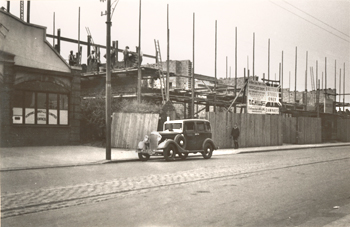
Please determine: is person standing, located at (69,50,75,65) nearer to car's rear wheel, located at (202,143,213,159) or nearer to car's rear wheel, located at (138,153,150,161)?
car's rear wheel, located at (138,153,150,161)

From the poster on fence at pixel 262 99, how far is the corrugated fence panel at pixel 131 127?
10.5m

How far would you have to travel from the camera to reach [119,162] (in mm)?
15711

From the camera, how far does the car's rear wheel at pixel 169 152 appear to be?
631 inches

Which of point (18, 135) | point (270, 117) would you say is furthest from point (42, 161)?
point (270, 117)

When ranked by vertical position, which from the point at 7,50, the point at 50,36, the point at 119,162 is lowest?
the point at 119,162

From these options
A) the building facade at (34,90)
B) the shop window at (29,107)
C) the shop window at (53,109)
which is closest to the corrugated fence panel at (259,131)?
the building facade at (34,90)

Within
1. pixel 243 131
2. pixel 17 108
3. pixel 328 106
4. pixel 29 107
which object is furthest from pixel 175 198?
pixel 328 106

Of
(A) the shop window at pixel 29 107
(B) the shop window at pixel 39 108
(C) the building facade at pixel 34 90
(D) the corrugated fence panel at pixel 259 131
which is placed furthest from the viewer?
(D) the corrugated fence panel at pixel 259 131

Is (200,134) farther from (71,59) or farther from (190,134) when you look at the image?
(71,59)

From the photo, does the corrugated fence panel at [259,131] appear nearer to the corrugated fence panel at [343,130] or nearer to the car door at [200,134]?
the car door at [200,134]

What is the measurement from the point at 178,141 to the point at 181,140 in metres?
0.19

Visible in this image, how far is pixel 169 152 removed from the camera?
16203 millimetres

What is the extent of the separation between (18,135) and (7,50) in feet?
15.1

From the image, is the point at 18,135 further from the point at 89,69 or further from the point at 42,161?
the point at 89,69
